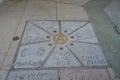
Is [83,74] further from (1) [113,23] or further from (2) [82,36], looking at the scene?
(1) [113,23]

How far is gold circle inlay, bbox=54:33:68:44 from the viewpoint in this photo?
210 centimetres

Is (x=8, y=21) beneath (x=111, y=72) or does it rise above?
above

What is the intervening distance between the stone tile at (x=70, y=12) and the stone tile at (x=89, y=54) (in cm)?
63

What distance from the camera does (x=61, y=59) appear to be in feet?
6.10

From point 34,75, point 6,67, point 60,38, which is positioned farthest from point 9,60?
point 60,38

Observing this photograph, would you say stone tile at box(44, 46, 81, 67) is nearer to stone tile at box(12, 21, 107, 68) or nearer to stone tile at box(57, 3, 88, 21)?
stone tile at box(12, 21, 107, 68)

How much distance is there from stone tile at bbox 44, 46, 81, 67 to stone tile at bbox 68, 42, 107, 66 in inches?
3.0

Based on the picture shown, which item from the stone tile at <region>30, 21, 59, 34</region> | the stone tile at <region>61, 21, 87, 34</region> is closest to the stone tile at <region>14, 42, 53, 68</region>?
the stone tile at <region>30, 21, 59, 34</region>

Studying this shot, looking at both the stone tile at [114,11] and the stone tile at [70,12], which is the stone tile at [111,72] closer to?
the stone tile at [114,11]

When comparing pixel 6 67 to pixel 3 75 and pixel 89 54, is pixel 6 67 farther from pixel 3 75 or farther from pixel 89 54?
pixel 89 54

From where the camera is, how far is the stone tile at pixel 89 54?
6.05ft

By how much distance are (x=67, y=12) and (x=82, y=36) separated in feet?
2.17

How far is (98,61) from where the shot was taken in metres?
1.86

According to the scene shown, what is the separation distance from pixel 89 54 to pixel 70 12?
3.27 feet
